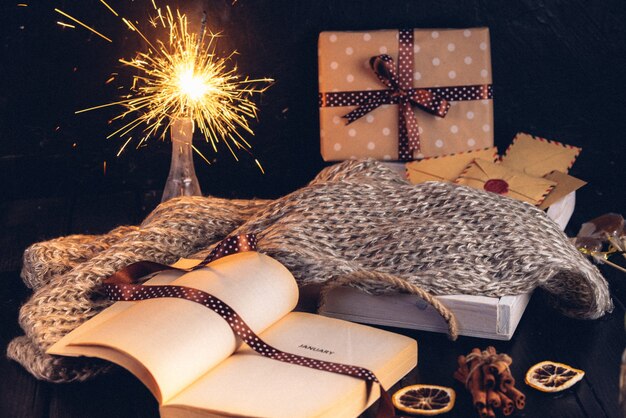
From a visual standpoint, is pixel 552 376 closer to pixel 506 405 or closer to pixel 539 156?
pixel 506 405

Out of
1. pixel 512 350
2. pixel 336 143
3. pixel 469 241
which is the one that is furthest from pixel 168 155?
pixel 512 350

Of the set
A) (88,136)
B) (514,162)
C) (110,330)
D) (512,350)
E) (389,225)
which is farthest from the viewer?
(88,136)

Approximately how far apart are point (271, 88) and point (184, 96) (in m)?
0.26

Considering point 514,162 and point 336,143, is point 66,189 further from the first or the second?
point 514,162

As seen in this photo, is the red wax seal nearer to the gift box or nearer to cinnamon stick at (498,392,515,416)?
the gift box

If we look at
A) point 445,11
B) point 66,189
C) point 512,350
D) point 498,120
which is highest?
point 445,11

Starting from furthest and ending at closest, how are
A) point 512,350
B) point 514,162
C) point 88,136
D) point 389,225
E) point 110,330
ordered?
point 88,136, point 514,162, point 389,225, point 512,350, point 110,330

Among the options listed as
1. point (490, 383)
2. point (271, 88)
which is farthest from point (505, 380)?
point (271, 88)

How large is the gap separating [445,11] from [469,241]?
1.91 feet

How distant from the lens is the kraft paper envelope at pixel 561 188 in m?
1.36

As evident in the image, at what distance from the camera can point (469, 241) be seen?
1.11 m

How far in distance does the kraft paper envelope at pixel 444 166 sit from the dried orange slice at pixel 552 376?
51cm

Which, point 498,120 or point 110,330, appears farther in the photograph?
point 498,120

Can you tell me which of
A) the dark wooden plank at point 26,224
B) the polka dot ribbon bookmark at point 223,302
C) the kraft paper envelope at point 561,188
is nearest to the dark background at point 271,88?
the dark wooden plank at point 26,224
